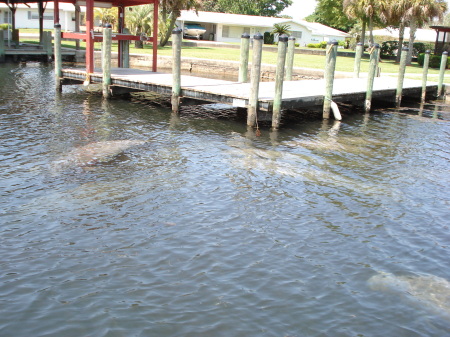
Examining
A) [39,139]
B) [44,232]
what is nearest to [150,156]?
[39,139]

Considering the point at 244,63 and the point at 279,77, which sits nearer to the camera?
the point at 279,77

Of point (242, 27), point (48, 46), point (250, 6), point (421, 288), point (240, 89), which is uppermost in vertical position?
point (250, 6)

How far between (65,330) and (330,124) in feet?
41.0

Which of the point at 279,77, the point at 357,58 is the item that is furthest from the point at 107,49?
the point at 357,58

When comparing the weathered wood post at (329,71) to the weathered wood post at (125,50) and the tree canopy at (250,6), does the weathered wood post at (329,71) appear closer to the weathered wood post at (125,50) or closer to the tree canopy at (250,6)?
the weathered wood post at (125,50)

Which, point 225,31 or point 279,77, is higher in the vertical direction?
point 225,31

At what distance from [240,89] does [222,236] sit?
967 centimetres

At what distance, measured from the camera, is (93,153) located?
11836 mm

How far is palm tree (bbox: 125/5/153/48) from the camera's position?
4144 cm

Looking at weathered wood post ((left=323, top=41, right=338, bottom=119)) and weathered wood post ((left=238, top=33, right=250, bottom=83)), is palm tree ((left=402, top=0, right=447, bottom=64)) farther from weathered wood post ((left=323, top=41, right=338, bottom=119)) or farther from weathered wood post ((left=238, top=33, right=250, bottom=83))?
weathered wood post ((left=323, top=41, right=338, bottom=119))

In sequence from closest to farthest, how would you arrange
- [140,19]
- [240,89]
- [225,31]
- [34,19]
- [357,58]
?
[240,89] < [357,58] < [140,19] < [34,19] < [225,31]

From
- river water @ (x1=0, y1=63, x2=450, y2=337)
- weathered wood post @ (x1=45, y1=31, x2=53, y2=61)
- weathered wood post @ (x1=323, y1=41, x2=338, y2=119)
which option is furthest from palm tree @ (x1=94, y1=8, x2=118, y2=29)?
river water @ (x1=0, y1=63, x2=450, y2=337)

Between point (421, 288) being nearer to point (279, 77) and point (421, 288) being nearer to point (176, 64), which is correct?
point (279, 77)

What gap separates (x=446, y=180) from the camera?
11.0 metres
